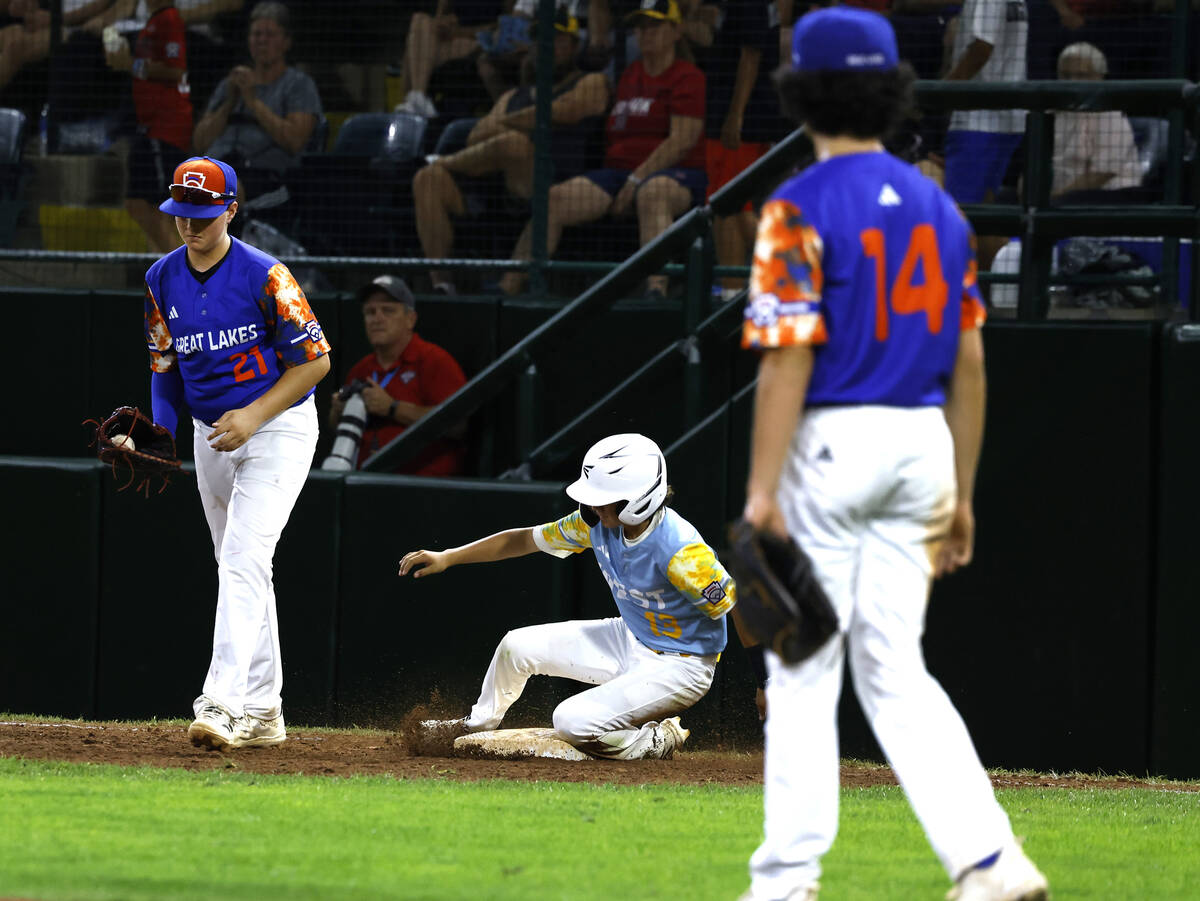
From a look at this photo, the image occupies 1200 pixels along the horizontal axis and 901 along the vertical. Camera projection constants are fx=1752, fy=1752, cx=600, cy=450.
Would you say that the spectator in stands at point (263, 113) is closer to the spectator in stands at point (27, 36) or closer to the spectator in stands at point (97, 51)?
the spectator in stands at point (97, 51)

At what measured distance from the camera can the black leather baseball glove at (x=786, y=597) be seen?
11.9 feet

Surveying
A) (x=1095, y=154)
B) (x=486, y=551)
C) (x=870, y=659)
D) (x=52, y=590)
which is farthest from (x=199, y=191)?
(x=1095, y=154)

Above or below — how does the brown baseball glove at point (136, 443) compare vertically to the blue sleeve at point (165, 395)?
below

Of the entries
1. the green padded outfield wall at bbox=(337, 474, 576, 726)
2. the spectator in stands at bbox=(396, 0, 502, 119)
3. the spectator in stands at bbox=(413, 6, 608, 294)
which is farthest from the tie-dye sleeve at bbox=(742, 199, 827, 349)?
the spectator in stands at bbox=(396, 0, 502, 119)

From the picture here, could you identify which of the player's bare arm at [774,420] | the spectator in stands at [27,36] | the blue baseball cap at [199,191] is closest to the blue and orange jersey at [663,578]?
the blue baseball cap at [199,191]

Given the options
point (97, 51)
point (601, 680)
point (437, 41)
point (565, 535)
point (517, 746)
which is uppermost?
point (437, 41)

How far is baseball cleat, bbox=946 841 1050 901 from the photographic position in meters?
3.60

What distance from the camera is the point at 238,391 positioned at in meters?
6.77

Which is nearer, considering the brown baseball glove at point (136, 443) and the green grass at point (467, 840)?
the green grass at point (467, 840)

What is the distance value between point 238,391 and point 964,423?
143 inches

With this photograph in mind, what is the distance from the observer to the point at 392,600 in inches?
317

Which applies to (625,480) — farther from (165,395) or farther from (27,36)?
(27,36)

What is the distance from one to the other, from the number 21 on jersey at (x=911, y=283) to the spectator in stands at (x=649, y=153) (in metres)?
5.75

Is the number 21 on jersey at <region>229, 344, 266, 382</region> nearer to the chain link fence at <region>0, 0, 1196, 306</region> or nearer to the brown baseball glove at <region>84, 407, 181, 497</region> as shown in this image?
the brown baseball glove at <region>84, 407, 181, 497</region>
